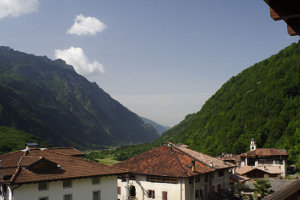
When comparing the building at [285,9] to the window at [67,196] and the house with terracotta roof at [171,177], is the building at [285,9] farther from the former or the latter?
the house with terracotta roof at [171,177]

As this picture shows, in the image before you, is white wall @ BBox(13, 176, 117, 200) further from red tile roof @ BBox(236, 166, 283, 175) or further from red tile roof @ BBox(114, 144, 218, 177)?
red tile roof @ BBox(236, 166, 283, 175)

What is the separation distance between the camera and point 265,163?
8444 cm

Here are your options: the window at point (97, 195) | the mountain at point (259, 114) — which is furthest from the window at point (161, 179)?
the mountain at point (259, 114)

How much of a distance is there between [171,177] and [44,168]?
1493 cm

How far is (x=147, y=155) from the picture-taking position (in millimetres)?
43906

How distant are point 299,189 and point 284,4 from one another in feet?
6.70

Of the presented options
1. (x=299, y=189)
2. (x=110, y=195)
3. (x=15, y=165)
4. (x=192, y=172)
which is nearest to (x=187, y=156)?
(x=192, y=172)

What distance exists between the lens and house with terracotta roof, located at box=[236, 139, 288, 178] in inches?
2761

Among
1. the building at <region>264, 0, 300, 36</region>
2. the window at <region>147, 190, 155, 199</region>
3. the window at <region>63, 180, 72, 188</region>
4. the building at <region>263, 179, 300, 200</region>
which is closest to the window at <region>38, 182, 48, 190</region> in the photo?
the window at <region>63, 180, 72, 188</region>

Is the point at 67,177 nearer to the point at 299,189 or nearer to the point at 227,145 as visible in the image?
the point at 299,189

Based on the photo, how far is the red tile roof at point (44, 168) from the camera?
25.2 m

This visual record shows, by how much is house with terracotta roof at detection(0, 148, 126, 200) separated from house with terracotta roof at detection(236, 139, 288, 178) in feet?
159

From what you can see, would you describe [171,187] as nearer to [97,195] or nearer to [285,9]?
[97,195]

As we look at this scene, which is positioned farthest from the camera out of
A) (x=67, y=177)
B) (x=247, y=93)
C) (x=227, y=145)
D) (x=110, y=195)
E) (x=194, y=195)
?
(x=247, y=93)
